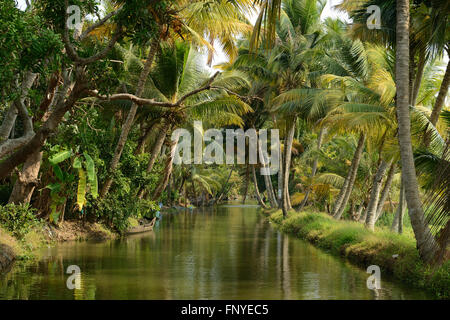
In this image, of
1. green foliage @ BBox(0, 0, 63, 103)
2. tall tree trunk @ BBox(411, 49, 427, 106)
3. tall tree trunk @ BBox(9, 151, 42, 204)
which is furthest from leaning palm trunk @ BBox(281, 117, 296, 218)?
green foliage @ BBox(0, 0, 63, 103)

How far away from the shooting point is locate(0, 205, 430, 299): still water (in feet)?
30.8

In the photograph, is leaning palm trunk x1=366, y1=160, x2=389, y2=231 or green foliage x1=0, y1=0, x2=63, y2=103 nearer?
green foliage x1=0, y1=0, x2=63, y2=103

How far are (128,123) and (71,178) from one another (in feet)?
11.9

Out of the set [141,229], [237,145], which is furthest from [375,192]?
[237,145]

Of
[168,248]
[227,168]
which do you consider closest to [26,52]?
[168,248]

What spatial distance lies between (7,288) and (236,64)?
63.0 feet

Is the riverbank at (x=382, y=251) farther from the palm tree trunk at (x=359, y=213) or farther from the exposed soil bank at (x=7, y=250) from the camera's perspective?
Answer: the exposed soil bank at (x=7, y=250)

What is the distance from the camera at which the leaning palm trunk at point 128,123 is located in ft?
57.3

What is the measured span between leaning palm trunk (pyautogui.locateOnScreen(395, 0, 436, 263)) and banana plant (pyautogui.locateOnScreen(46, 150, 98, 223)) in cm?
864

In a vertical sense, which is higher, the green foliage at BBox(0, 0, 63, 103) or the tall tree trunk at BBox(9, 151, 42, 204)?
the green foliage at BBox(0, 0, 63, 103)

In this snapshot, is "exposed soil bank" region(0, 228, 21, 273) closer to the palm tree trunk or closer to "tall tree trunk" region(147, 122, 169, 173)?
"tall tree trunk" region(147, 122, 169, 173)

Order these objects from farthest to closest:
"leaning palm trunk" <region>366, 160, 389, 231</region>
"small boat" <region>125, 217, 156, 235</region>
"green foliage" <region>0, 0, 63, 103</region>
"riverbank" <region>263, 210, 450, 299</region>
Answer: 1. "small boat" <region>125, 217, 156, 235</region>
2. "leaning palm trunk" <region>366, 160, 389, 231</region>
3. "riverbank" <region>263, 210, 450, 299</region>
4. "green foliage" <region>0, 0, 63, 103</region>

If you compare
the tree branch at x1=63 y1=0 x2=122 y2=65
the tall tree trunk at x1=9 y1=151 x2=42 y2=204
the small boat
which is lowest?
the small boat

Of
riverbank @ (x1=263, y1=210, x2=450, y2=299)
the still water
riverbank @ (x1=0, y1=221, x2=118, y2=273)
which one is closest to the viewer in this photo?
the still water
